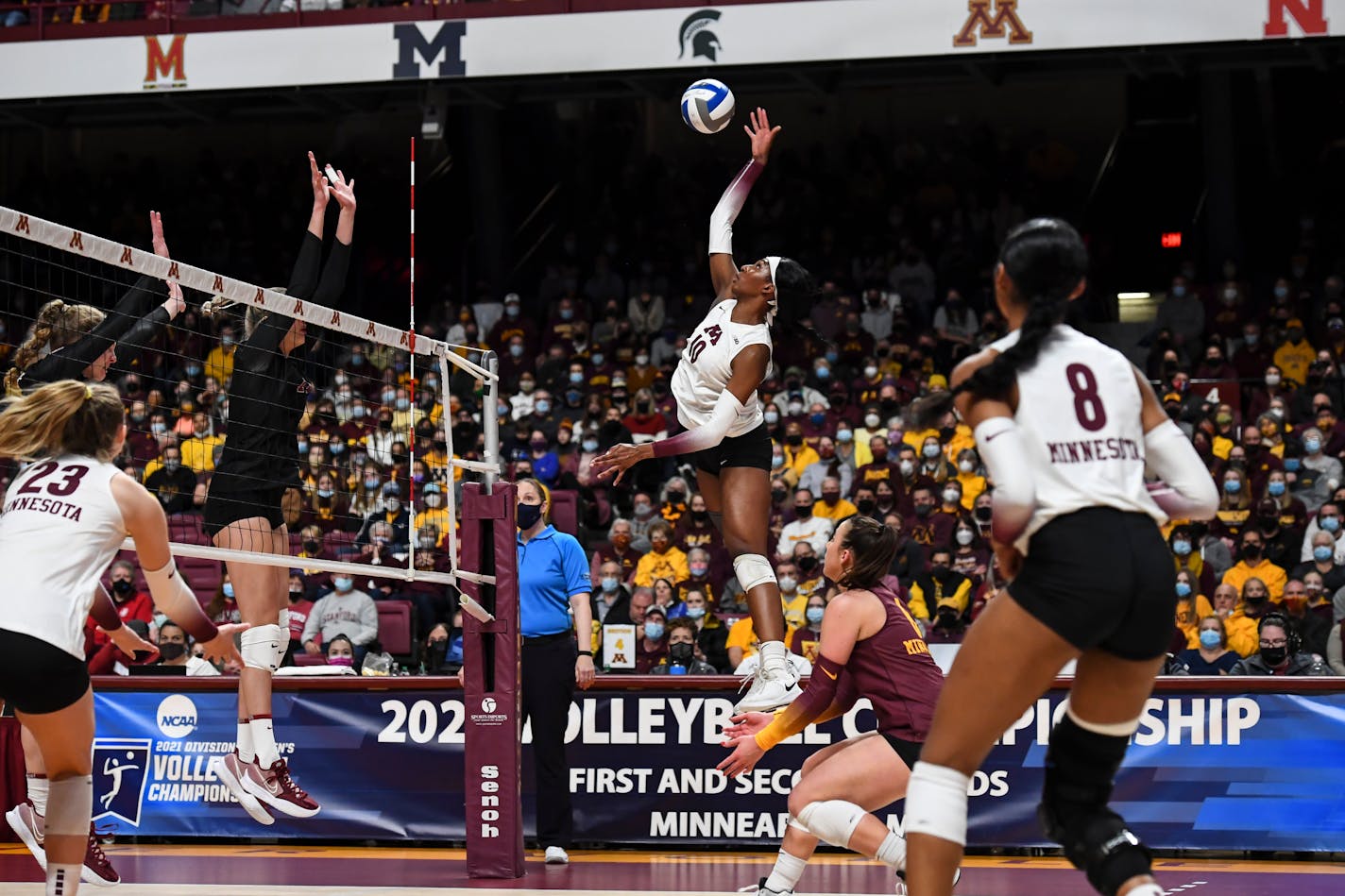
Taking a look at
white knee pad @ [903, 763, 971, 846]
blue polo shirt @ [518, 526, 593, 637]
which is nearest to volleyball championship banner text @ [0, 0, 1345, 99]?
blue polo shirt @ [518, 526, 593, 637]

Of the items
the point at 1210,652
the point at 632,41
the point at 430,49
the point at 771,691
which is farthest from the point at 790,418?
the point at 771,691

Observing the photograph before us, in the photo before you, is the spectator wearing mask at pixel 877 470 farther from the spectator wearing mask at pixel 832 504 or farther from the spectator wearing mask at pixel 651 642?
the spectator wearing mask at pixel 651 642

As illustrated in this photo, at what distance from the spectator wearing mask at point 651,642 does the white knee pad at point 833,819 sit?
568cm

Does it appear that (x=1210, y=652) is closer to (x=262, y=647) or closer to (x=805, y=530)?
(x=805, y=530)

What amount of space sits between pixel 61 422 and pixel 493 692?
3825mm

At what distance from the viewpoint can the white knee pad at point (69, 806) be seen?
18.5 ft

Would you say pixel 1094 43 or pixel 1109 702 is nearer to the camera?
pixel 1109 702

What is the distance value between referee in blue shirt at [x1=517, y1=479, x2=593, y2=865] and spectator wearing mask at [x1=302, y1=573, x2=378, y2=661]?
138 inches

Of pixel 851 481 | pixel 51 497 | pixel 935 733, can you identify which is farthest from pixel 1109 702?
pixel 851 481

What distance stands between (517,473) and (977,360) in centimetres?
1112

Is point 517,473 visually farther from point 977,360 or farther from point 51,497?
point 977,360

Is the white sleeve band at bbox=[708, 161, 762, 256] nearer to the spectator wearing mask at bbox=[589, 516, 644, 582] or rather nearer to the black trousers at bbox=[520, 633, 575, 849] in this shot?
the black trousers at bbox=[520, 633, 575, 849]

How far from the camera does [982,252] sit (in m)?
20.5

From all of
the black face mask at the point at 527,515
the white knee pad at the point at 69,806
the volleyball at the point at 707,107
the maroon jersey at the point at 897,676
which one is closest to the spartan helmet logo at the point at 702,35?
the black face mask at the point at 527,515
